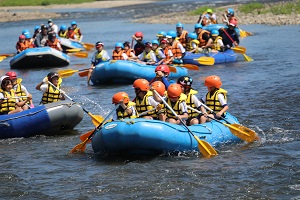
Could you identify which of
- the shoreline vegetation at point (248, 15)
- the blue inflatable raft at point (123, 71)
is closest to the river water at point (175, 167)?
the blue inflatable raft at point (123, 71)

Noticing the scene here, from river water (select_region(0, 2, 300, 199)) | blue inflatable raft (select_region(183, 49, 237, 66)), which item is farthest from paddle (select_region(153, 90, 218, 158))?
blue inflatable raft (select_region(183, 49, 237, 66))

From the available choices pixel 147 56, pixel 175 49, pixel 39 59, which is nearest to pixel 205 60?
pixel 175 49

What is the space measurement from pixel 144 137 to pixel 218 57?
12.0 metres

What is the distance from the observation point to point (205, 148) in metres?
10.4

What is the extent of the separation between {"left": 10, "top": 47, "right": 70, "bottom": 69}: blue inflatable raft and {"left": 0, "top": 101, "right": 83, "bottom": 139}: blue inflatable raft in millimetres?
10015

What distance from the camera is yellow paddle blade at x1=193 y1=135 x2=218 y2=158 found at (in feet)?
34.3

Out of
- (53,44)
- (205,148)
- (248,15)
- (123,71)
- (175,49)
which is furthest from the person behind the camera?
(248,15)

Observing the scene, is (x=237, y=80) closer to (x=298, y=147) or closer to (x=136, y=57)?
(x=136, y=57)

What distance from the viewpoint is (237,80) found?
61.9 ft

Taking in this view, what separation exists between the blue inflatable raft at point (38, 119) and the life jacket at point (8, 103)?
243 millimetres

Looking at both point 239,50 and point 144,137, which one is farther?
point 239,50

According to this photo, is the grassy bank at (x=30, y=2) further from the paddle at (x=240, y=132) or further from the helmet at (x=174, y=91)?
the helmet at (x=174, y=91)

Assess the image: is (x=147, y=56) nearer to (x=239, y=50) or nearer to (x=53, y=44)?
(x=239, y=50)

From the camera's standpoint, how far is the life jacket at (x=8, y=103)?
493 inches
